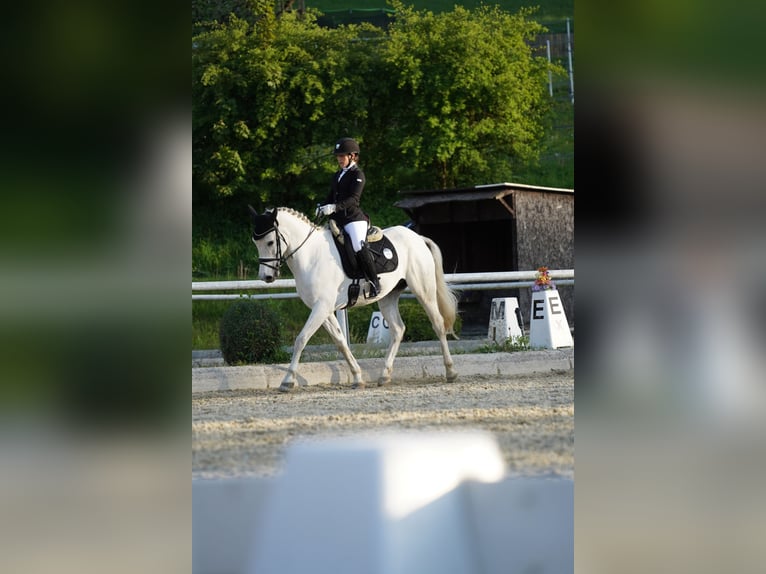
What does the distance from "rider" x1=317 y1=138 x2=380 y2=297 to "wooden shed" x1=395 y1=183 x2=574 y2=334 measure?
75.5 inches

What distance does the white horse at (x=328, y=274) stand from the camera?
4621 mm

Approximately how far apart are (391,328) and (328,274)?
535 mm

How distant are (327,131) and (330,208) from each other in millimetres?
3376

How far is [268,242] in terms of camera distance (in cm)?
462

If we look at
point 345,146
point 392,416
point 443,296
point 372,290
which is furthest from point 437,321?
point 392,416

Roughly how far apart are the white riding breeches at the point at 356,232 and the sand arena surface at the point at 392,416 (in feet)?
2.45

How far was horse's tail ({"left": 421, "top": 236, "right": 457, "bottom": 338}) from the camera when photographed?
5.17 metres

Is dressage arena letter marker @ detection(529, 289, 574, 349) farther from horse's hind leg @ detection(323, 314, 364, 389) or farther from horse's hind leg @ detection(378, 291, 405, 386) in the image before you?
horse's hind leg @ detection(323, 314, 364, 389)

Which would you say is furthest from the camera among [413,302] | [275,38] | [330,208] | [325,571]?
[275,38]

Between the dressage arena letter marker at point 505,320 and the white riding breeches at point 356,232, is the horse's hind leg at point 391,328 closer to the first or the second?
the white riding breeches at point 356,232

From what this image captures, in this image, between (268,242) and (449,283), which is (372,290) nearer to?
(268,242)
